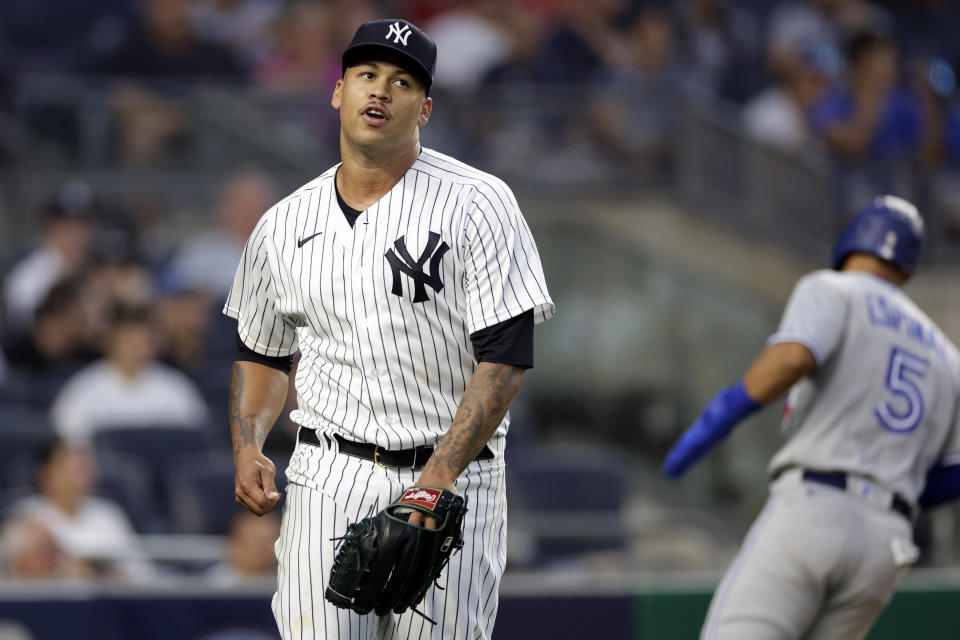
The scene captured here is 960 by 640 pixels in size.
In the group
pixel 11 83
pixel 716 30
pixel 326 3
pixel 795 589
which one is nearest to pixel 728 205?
pixel 716 30

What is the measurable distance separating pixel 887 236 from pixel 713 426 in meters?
0.89

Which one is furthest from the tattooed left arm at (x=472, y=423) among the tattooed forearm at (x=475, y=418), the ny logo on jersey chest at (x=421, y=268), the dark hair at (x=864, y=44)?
the dark hair at (x=864, y=44)

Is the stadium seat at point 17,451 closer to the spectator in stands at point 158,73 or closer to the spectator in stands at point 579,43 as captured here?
the spectator in stands at point 158,73

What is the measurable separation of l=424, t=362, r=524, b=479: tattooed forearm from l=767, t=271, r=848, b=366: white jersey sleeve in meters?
1.45

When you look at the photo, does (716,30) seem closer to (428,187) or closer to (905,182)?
(905,182)

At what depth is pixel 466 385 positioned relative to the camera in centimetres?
323

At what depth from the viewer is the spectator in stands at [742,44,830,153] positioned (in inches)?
392

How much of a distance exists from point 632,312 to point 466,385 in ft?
19.2

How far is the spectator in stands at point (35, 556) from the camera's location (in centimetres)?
596

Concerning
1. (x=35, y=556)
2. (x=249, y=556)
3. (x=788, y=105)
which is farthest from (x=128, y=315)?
(x=788, y=105)

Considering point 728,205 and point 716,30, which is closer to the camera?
point 728,205

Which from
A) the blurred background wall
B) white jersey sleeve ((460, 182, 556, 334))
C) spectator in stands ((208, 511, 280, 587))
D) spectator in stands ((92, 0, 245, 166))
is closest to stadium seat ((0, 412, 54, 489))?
the blurred background wall

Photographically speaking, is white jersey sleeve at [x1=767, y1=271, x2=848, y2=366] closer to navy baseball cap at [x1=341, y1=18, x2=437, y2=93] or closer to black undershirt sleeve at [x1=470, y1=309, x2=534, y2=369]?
black undershirt sleeve at [x1=470, y1=309, x2=534, y2=369]

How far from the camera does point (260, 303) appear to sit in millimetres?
3424
